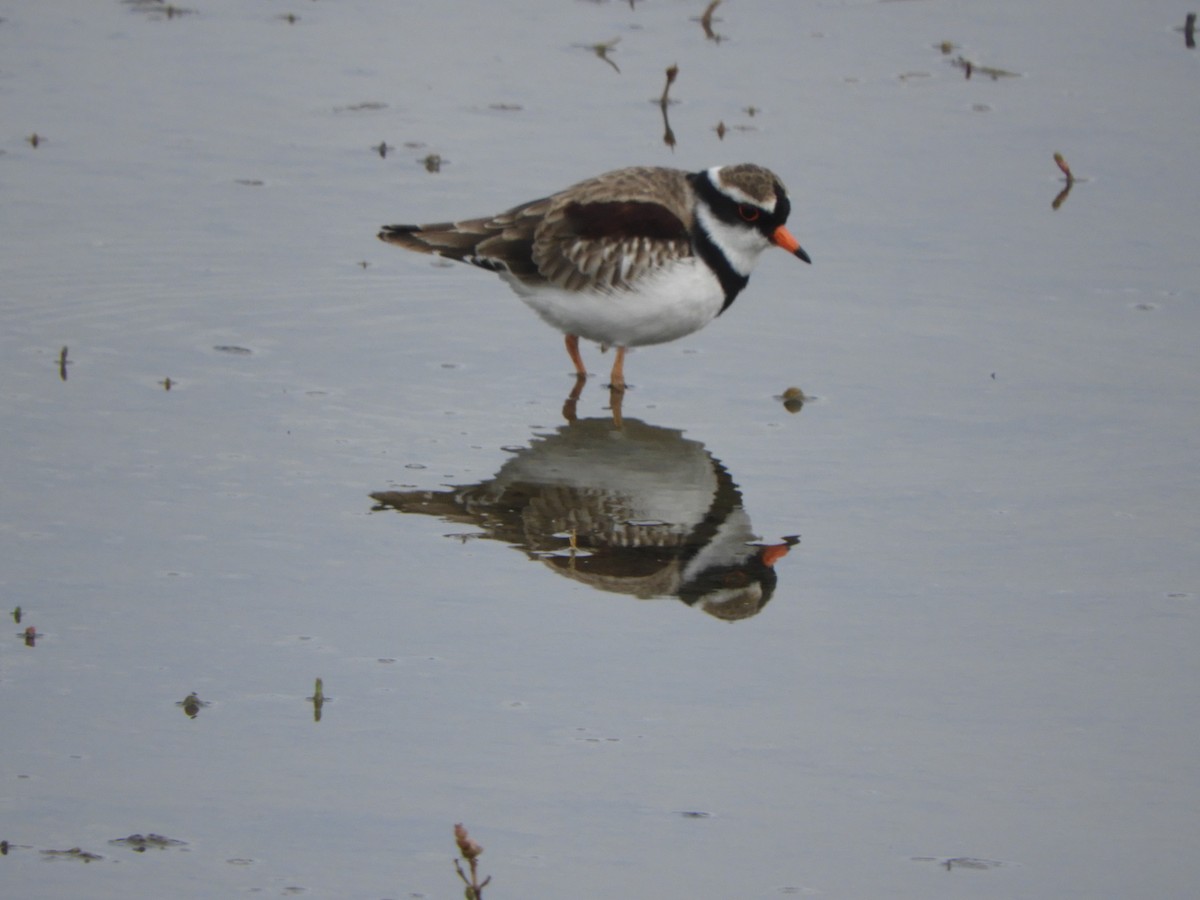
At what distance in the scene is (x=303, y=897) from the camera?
534 centimetres

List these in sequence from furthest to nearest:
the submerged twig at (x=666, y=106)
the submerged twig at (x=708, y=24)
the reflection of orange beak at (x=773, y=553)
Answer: the submerged twig at (x=708, y=24)
the submerged twig at (x=666, y=106)
the reflection of orange beak at (x=773, y=553)

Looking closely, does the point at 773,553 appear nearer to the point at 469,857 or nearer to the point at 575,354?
the point at 575,354

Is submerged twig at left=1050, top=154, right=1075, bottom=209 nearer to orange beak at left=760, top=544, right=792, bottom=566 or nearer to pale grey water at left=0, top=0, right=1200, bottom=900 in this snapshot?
pale grey water at left=0, top=0, right=1200, bottom=900

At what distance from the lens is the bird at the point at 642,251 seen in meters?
9.42

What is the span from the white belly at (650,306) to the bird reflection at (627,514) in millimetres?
672

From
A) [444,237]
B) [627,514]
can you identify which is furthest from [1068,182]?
[627,514]

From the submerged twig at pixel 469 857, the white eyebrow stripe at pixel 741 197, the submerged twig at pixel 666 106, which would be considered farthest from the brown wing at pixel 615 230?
the submerged twig at pixel 469 857

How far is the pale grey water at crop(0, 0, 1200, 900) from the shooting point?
5801 millimetres

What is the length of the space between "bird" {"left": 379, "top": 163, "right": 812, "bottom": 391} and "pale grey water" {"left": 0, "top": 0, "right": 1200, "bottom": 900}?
14.8 inches

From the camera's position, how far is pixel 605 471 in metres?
8.53

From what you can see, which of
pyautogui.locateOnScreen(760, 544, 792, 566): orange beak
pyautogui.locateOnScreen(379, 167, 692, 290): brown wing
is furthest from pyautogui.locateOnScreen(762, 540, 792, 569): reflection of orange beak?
pyautogui.locateOnScreen(379, 167, 692, 290): brown wing

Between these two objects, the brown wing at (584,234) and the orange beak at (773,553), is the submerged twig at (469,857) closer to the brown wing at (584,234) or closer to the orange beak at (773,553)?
the orange beak at (773,553)

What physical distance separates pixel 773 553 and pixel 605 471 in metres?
A: 1.13

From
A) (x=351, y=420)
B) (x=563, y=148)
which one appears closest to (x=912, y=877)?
(x=351, y=420)
